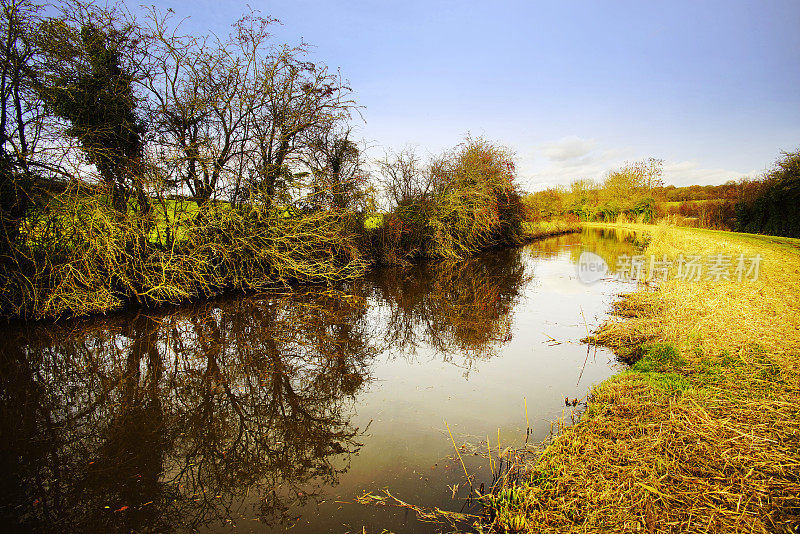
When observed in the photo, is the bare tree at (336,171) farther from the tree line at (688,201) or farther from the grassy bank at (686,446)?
the tree line at (688,201)

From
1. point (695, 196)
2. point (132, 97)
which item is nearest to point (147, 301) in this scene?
point (132, 97)

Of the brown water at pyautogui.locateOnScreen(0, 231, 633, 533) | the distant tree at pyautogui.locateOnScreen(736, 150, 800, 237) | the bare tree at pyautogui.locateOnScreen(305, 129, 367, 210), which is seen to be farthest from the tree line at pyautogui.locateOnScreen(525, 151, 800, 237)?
the brown water at pyautogui.locateOnScreen(0, 231, 633, 533)

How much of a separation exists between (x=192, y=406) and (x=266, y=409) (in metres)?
0.91

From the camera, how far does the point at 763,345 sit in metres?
4.68

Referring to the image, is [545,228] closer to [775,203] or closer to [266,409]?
[775,203]

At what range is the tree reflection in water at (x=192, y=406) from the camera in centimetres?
289

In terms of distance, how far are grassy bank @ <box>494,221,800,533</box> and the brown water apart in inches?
24.5

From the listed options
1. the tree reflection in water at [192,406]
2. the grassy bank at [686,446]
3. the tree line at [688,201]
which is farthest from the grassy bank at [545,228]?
the grassy bank at [686,446]

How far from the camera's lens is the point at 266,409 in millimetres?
4289

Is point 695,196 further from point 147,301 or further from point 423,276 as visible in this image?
point 147,301

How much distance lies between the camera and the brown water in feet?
9.36

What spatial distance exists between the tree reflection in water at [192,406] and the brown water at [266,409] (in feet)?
0.06

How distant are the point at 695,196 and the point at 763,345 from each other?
152 ft

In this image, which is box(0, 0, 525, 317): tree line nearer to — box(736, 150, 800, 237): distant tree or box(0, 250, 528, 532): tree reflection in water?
box(0, 250, 528, 532): tree reflection in water
